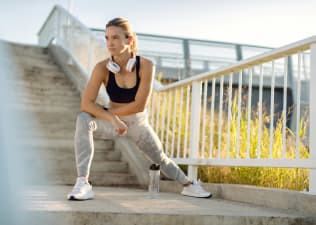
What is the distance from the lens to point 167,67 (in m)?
13.4

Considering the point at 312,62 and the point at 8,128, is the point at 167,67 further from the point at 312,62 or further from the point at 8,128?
the point at 8,128

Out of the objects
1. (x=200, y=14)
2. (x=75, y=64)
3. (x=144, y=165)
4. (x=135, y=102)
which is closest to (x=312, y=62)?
(x=135, y=102)

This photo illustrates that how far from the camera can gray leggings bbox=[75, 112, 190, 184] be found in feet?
9.82

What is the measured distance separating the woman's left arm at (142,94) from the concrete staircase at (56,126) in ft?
2.04

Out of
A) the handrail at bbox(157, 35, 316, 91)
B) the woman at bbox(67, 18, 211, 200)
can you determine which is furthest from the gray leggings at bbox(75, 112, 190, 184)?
the handrail at bbox(157, 35, 316, 91)

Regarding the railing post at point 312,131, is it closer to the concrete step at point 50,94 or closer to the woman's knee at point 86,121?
Result: the woman's knee at point 86,121

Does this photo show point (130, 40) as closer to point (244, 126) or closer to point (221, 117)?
point (221, 117)

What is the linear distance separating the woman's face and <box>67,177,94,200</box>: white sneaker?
877mm

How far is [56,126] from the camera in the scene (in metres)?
5.26

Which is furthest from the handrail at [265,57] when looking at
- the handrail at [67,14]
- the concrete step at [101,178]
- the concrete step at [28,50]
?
the concrete step at [28,50]

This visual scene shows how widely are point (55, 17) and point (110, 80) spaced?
648 centimetres

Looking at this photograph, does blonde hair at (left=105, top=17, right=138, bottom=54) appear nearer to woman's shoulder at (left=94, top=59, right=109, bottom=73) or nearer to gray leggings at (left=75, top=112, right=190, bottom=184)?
woman's shoulder at (left=94, top=59, right=109, bottom=73)

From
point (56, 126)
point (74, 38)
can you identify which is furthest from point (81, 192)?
point (74, 38)

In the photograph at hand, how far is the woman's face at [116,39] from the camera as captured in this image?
3.15m
